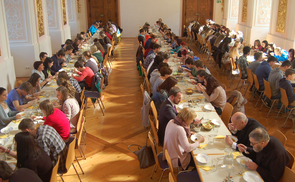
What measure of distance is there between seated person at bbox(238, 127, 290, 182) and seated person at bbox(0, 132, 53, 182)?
2474 mm

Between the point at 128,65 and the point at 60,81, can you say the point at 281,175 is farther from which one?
the point at 128,65

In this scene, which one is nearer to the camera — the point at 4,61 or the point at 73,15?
the point at 4,61

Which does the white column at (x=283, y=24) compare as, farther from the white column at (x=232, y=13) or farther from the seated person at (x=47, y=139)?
the seated person at (x=47, y=139)

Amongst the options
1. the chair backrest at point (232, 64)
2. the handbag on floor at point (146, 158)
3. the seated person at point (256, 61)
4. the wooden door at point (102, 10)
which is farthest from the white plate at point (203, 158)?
the wooden door at point (102, 10)

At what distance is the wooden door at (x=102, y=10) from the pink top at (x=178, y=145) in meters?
17.0

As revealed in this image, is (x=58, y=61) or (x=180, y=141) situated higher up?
(x=58, y=61)

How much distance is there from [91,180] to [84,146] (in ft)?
3.59

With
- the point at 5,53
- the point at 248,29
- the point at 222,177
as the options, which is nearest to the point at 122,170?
the point at 222,177

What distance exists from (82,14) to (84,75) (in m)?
14.0

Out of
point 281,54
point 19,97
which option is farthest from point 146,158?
point 281,54

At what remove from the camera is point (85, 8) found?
19172 millimetres

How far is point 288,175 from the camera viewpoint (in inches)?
119

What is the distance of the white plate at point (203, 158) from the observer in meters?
3.37

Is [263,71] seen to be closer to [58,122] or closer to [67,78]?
[67,78]
